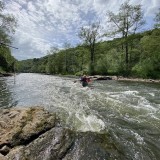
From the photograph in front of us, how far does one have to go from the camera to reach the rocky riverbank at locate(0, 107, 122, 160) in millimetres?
6754

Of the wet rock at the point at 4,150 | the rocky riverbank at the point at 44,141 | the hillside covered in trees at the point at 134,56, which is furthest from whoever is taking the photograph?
the hillside covered in trees at the point at 134,56

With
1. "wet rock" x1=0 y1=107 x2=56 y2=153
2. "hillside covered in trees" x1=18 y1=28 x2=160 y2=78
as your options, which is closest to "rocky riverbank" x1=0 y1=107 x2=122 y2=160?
"wet rock" x1=0 y1=107 x2=56 y2=153

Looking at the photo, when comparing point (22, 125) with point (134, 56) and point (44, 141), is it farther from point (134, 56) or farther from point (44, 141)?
point (134, 56)

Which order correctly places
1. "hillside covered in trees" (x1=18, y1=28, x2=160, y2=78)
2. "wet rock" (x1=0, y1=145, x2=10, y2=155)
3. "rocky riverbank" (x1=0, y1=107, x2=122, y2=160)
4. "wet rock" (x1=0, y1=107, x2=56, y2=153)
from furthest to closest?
"hillside covered in trees" (x1=18, y1=28, x2=160, y2=78), "wet rock" (x1=0, y1=107, x2=56, y2=153), "wet rock" (x1=0, y1=145, x2=10, y2=155), "rocky riverbank" (x1=0, y1=107, x2=122, y2=160)

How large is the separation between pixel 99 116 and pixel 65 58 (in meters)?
85.1

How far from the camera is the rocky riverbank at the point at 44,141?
6754mm

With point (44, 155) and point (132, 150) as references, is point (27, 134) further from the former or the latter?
point (132, 150)

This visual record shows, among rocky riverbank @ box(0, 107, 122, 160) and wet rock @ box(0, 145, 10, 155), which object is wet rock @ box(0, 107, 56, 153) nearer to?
rocky riverbank @ box(0, 107, 122, 160)

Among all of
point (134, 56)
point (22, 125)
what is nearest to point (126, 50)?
point (134, 56)

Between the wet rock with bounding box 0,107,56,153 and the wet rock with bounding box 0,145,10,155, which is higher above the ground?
the wet rock with bounding box 0,107,56,153

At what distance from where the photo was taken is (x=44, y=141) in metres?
7.57

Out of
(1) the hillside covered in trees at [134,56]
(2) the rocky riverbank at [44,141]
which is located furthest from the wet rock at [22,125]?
(1) the hillside covered in trees at [134,56]

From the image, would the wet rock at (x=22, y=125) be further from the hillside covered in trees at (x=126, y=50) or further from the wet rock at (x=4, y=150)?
the hillside covered in trees at (x=126, y=50)

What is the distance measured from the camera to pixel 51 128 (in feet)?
28.5
